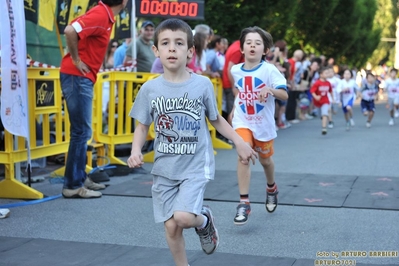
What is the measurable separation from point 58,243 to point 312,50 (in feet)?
126

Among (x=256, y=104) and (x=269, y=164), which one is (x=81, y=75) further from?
(x=269, y=164)

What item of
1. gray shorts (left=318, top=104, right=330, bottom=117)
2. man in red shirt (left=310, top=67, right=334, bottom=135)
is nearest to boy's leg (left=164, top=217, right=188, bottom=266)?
gray shorts (left=318, top=104, right=330, bottom=117)

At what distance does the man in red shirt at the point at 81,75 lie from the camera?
7.59 m

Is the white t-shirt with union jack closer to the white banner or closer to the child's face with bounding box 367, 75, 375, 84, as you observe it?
the white banner

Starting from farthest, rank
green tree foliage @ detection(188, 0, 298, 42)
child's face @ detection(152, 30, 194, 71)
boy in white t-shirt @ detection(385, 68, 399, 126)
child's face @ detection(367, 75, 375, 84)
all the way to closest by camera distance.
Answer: green tree foliage @ detection(188, 0, 298, 42) → boy in white t-shirt @ detection(385, 68, 399, 126) → child's face @ detection(367, 75, 375, 84) → child's face @ detection(152, 30, 194, 71)

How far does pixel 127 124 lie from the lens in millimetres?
10680

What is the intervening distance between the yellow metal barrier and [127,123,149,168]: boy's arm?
331 centimetres

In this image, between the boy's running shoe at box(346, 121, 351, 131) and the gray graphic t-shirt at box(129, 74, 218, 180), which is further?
the boy's running shoe at box(346, 121, 351, 131)

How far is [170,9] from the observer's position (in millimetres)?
12633

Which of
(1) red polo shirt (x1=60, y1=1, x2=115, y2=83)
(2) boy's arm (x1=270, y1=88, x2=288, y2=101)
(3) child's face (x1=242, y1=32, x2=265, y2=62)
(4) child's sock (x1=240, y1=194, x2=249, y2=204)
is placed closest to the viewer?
(2) boy's arm (x1=270, y1=88, x2=288, y2=101)

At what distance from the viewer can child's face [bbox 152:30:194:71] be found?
185 inches

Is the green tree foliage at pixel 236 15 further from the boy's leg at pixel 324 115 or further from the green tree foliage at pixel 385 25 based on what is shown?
the green tree foliage at pixel 385 25

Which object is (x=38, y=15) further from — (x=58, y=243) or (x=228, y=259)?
(x=228, y=259)

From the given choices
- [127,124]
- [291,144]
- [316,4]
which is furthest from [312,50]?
[127,124]
